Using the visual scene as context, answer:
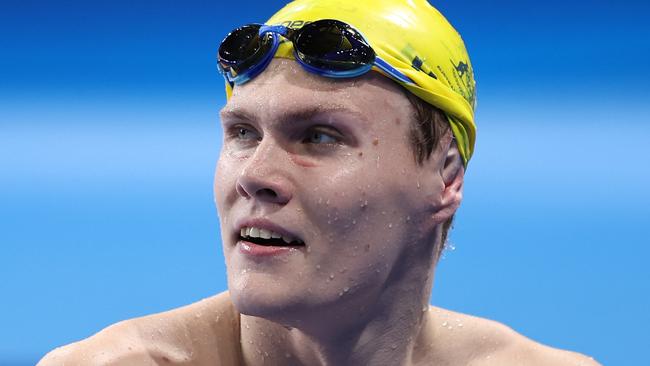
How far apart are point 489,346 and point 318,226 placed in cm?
109

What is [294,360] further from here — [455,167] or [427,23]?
[427,23]

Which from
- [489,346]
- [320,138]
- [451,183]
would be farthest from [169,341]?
[489,346]

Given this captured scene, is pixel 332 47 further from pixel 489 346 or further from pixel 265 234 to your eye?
pixel 489 346

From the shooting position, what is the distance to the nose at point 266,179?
2689 mm

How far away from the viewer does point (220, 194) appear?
2.87 meters

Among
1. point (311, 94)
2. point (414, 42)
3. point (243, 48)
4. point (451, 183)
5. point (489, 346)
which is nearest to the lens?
point (311, 94)

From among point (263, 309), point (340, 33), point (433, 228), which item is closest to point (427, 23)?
point (340, 33)

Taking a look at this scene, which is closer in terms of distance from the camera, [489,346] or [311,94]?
[311,94]

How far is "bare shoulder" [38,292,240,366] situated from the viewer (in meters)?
2.94

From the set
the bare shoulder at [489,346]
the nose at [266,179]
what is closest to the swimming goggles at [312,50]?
the nose at [266,179]

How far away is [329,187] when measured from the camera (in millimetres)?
2740

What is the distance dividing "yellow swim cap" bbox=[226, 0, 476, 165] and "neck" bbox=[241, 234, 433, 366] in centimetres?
42

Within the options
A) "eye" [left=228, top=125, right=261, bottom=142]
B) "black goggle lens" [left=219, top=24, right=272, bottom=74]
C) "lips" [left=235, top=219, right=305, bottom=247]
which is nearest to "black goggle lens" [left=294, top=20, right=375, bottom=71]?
"black goggle lens" [left=219, top=24, right=272, bottom=74]

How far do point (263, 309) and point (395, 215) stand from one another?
1.48 feet
